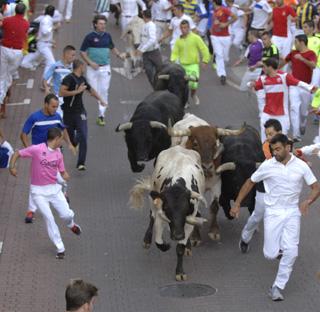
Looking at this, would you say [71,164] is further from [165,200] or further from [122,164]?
[165,200]

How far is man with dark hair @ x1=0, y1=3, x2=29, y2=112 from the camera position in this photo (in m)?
20.2

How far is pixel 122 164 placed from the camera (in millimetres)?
17406

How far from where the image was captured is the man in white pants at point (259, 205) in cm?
1211

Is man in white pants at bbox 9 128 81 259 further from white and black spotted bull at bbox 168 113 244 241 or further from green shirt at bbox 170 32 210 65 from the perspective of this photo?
green shirt at bbox 170 32 210 65

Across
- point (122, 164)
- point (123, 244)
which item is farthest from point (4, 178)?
point (123, 244)

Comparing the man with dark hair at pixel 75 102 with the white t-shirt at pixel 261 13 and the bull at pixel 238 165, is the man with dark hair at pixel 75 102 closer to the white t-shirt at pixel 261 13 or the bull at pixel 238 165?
the bull at pixel 238 165

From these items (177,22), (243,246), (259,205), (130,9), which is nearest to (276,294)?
(259,205)

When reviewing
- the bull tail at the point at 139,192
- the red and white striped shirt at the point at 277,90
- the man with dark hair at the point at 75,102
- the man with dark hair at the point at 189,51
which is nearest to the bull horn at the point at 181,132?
the bull tail at the point at 139,192

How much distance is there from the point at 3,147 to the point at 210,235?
424 centimetres

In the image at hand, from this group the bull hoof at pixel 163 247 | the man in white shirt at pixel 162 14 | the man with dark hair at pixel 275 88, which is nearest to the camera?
the bull hoof at pixel 163 247

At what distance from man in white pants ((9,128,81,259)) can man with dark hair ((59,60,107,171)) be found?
322cm

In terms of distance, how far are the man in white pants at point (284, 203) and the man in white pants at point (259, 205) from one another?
28.8 inches

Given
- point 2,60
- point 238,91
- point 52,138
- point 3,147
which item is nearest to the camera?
point 52,138

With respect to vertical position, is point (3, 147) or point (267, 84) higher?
point (267, 84)
